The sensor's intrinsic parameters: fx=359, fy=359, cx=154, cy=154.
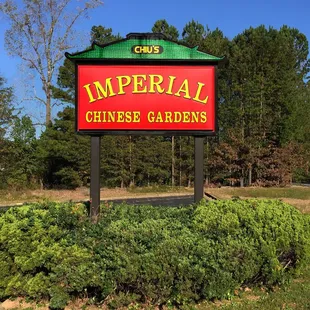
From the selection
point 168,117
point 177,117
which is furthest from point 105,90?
point 177,117

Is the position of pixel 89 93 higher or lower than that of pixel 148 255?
higher

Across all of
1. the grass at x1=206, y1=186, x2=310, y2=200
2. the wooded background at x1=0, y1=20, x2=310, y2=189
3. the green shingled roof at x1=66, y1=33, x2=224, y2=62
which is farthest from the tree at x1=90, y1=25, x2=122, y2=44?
the green shingled roof at x1=66, y1=33, x2=224, y2=62

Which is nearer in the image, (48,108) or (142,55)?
(142,55)

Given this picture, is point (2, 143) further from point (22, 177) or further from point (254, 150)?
point (254, 150)

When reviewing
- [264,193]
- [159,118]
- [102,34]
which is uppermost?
[102,34]

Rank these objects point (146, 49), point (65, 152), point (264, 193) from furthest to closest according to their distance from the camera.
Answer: point (65, 152) → point (264, 193) → point (146, 49)

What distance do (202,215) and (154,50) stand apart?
281cm

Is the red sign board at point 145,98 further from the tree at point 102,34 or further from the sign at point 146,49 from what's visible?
the tree at point 102,34

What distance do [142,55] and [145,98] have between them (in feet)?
2.28

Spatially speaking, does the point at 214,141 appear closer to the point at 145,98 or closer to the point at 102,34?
the point at 102,34

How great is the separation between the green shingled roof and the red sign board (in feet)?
0.50

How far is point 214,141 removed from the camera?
3531 cm

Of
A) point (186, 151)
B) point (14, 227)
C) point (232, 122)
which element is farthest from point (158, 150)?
point (14, 227)

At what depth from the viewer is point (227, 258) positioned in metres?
4.03
